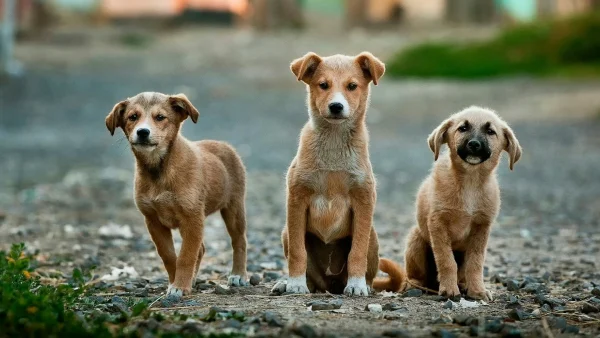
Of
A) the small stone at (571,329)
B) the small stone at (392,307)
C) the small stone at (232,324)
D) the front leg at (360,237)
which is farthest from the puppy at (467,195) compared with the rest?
the small stone at (232,324)

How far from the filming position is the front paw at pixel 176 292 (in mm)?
6757

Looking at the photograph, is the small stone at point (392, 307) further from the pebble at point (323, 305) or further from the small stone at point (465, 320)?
the small stone at point (465, 320)

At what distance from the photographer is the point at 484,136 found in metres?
6.80

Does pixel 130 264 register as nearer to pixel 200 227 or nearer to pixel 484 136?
pixel 200 227

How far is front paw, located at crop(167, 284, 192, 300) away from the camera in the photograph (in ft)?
22.2

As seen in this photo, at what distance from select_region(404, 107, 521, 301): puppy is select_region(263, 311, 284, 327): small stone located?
4.98 ft

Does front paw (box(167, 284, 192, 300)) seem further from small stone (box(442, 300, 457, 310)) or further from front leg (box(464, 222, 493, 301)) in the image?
front leg (box(464, 222, 493, 301))

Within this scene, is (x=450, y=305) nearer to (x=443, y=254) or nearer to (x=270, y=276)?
(x=443, y=254)

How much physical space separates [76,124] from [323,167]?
52.0 feet

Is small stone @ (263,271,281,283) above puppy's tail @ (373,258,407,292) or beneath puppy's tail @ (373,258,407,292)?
beneath

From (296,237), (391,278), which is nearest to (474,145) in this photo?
(296,237)

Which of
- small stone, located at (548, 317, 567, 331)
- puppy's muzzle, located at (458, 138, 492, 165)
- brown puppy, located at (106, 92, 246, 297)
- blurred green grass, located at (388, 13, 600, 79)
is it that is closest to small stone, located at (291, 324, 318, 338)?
small stone, located at (548, 317, 567, 331)

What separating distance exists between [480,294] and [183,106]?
7.66 ft

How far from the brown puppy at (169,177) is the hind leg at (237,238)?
482 millimetres
